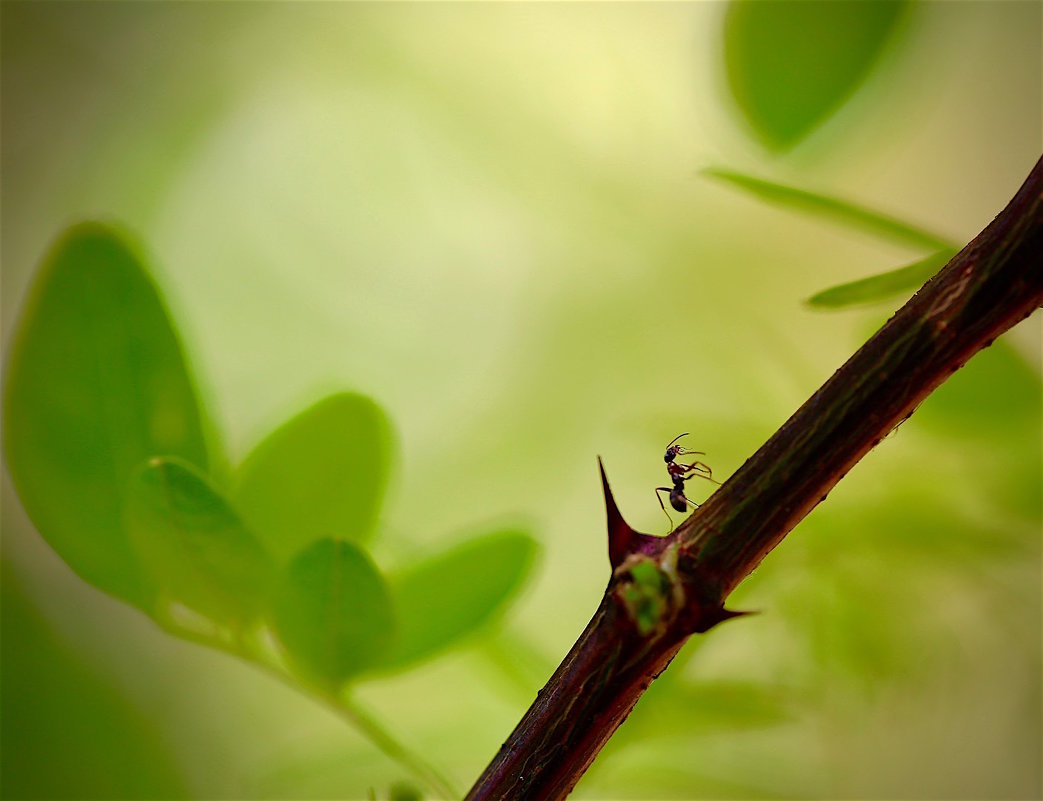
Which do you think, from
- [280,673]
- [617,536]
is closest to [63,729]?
[280,673]

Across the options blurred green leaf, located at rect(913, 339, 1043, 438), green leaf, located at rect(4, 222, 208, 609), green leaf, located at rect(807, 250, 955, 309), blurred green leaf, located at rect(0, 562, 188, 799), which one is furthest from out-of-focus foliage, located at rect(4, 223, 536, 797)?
blurred green leaf, located at rect(0, 562, 188, 799)

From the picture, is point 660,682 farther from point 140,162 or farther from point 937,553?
point 140,162

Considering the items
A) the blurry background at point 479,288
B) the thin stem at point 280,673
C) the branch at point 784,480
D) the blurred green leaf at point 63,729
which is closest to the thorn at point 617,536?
the branch at point 784,480

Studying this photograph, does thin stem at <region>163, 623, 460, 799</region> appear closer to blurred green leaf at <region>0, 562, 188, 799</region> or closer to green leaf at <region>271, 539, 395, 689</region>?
green leaf at <region>271, 539, 395, 689</region>

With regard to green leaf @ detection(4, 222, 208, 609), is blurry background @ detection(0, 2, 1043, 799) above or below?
above

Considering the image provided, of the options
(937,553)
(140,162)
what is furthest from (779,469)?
(140,162)

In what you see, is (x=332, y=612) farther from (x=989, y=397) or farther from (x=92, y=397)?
(x=989, y=397)

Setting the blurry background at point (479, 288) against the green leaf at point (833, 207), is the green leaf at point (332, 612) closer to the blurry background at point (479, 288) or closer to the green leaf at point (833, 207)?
the green leaf at point (833, 207)
